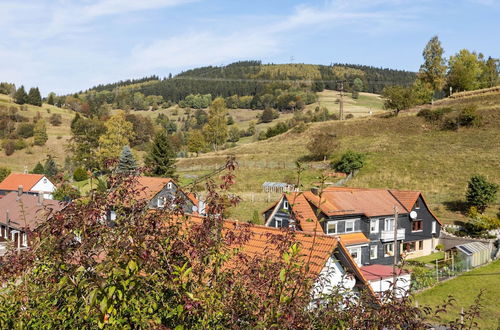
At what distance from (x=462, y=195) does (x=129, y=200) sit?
49.6 m

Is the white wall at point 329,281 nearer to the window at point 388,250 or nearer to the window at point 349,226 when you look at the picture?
the window at point 349,226

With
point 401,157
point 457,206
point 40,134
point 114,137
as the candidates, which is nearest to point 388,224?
point 457,206

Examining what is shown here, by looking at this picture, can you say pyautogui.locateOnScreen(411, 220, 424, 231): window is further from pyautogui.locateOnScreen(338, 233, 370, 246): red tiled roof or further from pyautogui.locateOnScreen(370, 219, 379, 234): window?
pyautogui.locateOnScreen(338, 233, 370, 246): red tiled roof

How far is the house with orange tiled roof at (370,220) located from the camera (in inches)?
1257

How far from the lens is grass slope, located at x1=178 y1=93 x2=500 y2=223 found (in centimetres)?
5244

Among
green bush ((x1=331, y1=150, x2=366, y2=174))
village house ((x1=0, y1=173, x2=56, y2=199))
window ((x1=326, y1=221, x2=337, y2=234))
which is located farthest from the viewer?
green bush ((x1=331, y1=150, x2=366, y2=174))

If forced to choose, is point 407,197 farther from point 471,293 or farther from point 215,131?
point 215,131

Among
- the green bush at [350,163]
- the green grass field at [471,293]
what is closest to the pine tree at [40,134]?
the green bush at [350,163]

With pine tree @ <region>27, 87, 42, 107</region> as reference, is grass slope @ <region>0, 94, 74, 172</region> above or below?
below

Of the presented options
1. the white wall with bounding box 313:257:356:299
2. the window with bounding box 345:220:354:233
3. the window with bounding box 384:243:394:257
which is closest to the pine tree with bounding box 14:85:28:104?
the window with bounding box 345:220:354:233

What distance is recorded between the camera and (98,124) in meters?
91.8

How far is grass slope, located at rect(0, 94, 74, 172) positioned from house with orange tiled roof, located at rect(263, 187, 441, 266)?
47.0m

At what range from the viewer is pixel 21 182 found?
56.2 meters

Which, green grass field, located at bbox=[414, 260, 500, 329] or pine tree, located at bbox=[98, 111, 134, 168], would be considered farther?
pine tree, located at bbox=[98, 111, 134, 168]
